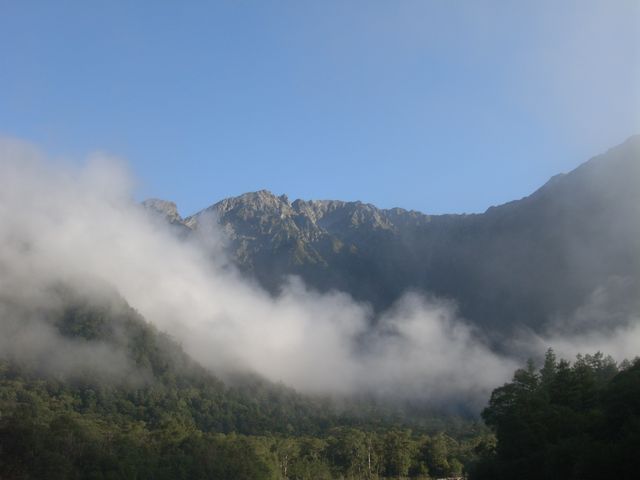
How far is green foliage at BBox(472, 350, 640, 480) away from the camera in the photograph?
47.3m

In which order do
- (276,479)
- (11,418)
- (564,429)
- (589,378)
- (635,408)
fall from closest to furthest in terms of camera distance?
(635,408) < (564,429) < (589,378) < (11,418) < (276,479)

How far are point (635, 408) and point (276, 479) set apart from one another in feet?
292

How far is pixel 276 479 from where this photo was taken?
12525cm

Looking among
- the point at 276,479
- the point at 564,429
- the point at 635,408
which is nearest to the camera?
the point at 635,408

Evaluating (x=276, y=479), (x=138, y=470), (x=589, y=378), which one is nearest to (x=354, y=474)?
(x=276, y=479)

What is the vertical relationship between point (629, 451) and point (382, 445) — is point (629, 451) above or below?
below

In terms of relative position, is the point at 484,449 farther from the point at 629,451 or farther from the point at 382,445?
the point at 629,451

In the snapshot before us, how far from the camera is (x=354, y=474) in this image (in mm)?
159875

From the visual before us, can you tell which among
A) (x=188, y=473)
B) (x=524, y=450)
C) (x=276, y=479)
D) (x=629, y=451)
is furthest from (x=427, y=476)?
(x=629, y=451)

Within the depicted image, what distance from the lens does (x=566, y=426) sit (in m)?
63.3

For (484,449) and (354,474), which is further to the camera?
(354,474)

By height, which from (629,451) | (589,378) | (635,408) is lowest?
(629,451)

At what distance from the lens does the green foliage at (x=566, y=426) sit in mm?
47344

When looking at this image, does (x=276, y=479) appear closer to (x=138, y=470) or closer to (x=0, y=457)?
(x=138, y=470)
